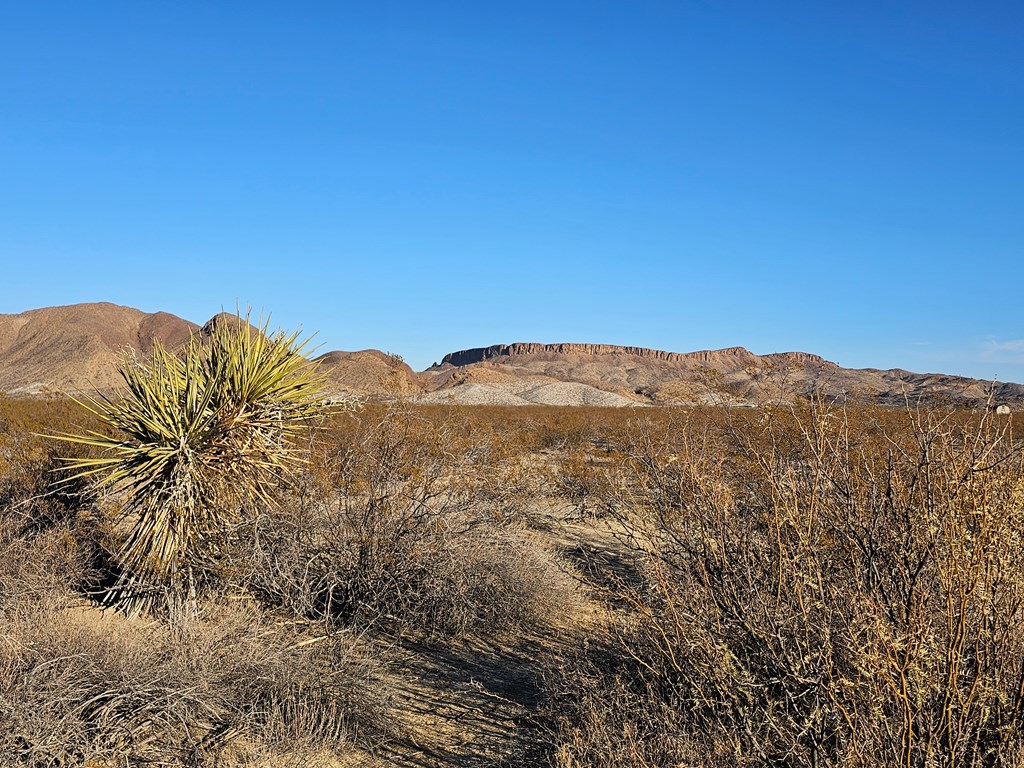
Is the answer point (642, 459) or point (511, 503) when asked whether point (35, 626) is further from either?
point (511, 503)

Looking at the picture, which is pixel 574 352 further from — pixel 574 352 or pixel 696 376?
pixel 696 376

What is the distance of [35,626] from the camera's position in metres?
4.90

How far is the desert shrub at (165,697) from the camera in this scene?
3.87 m

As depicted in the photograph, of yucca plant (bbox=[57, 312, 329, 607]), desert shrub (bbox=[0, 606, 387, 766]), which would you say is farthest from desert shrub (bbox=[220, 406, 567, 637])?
desert shrub (bbox=[0, 606, 387, 766])

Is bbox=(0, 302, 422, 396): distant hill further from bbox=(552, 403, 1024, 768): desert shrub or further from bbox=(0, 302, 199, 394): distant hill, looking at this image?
bbox=(552, 403, 1024, 768): desert shrub

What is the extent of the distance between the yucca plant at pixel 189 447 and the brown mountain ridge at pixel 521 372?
0.44 m

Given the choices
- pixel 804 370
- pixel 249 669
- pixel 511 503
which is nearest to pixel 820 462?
pixel 804 370

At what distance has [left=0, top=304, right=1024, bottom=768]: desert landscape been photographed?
9.35 feet

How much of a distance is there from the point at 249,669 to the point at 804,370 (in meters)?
4.17

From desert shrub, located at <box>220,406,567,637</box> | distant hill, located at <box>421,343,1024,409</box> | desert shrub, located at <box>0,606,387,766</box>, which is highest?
distant hill, located at <box>421,343,1024,409</box>

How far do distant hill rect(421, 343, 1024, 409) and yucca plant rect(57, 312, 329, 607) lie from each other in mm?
3391

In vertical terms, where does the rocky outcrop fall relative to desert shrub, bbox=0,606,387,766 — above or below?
above

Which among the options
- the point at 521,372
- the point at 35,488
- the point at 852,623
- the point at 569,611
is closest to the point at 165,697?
the point at 852,623

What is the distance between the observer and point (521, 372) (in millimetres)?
115875
